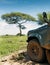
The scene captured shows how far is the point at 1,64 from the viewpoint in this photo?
11.6m

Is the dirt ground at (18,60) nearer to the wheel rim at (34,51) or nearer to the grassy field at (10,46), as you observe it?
the wheel rim at (34,51)

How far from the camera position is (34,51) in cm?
1103

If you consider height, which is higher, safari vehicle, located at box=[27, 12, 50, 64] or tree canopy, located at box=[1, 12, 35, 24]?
safari vehicle, located at box=[27, 12, 50, 64]

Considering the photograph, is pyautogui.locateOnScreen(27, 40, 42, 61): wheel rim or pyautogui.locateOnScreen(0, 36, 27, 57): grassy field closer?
pyautogui.locateOnScreen(27, 40, 42, 61): wheel rim

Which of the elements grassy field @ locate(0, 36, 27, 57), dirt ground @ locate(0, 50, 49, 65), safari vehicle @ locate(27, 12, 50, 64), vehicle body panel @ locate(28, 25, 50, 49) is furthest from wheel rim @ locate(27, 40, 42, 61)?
grassy field @ locate(0, 36, 27, 57)

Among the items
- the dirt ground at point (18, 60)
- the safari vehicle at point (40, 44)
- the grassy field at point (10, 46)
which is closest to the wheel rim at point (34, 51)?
the safari vehicle at point (40, 44)

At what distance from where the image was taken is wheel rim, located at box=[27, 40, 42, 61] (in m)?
10.5

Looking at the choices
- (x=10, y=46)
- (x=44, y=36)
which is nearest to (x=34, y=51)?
(x=44, y=36)

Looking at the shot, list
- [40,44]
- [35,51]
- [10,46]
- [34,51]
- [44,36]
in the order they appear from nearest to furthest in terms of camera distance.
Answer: [44,36]
[40,44]
[35,51]
[34,51]
[10,46]

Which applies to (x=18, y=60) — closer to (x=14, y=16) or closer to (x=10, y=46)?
(x=10, y=46)

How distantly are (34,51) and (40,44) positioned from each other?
2.87ft

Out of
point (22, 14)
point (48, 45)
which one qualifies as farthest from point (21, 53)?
point (22, 14)

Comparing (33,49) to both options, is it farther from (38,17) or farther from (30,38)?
(38,17)

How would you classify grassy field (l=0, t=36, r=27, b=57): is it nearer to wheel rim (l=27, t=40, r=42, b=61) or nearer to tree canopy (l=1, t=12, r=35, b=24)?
wheel rim (l=27, t=40, r=42, b=61)
